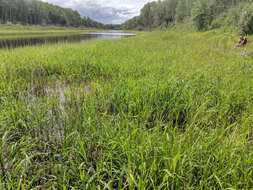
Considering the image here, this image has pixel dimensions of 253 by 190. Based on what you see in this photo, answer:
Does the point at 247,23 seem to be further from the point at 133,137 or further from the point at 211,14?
the point at 133,137

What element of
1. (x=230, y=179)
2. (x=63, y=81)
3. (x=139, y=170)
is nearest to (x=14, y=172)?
(x=139, y=170)

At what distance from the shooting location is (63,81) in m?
6.53

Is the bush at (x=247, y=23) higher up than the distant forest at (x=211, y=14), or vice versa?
the distant forest at (x=211, y=14)

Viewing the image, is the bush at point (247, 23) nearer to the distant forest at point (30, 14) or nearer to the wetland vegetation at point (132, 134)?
the wetland vegetation at point (132, 134)

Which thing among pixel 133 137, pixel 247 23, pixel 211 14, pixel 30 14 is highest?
pixel 30 14

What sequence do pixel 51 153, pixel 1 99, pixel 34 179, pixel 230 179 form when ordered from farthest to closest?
pixel 1 99 → pixel 51 153 → pixel 34 179 → pixel 230 179

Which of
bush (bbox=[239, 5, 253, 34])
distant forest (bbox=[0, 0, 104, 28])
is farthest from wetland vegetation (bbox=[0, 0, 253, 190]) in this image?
distant forest (bbox=[0, 0, 104, 28])

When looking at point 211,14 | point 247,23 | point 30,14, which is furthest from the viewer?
point 30,14

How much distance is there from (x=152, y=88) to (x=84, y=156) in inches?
93.1

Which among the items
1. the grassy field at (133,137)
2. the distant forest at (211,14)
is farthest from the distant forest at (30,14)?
the grassy field at (133,137)

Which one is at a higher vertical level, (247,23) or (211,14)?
(211,14)

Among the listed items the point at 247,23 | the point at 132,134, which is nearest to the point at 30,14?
the point at 247,23

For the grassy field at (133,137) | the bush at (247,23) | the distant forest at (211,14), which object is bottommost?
the grassy field at (133,137)

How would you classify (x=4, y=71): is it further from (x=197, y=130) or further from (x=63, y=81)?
(x=197, y=130)
